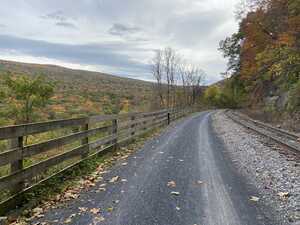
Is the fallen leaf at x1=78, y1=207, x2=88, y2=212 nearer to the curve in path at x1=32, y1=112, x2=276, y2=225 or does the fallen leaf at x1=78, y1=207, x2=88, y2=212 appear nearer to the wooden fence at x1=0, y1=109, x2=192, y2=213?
the curve in path at x1=32, y1=112, x2=276, y2=225

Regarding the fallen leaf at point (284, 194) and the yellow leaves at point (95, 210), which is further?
the fallen leaf at point (284, 194)

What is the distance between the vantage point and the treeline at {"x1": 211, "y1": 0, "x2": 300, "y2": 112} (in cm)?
1583

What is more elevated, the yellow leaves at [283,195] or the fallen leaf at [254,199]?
the yellow leaves at [283,195]

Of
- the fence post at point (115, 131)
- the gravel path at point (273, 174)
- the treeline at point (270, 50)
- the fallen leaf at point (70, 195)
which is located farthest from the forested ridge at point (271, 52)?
the fallen leaf at point (70, 195)

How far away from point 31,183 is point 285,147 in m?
8.11

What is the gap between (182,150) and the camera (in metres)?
9.69

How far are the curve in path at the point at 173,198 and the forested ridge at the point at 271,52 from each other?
10083mm

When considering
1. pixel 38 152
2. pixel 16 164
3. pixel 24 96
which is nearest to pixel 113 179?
pixel 38 152

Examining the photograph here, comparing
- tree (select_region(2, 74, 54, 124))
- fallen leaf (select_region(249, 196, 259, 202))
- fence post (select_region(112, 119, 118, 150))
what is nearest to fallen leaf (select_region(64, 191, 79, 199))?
fallen leaf (select_region(249, 196, 259, 202))

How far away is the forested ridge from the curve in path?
397 inches

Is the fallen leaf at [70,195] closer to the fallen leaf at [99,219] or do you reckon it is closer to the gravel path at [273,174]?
the fallen leaf at [99,219]

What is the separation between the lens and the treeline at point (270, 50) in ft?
51.9

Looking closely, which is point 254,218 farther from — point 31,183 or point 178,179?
point 31,183

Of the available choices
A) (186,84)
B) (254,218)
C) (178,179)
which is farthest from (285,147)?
Answer: (186,84)
